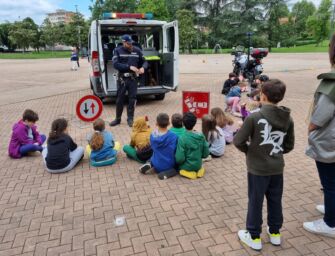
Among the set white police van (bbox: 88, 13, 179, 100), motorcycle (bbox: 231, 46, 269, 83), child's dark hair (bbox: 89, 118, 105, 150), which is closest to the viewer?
child's dark hair (bbox: 89, 118, 105, 150)

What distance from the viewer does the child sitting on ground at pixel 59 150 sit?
15.0 ft

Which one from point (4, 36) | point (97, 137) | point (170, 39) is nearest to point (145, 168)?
point (97, 137)

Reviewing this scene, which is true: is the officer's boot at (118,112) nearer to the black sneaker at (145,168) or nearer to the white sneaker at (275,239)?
the black sneaker at (145,168)

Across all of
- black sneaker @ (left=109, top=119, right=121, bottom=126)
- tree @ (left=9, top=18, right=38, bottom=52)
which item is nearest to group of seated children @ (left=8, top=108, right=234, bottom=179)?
black sneaker @ (left=109, top=119, right=121, bottom=126)

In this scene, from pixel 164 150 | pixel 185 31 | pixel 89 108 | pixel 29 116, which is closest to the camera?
pixel 164 150

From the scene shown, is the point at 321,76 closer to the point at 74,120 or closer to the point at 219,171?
the point at 219,171

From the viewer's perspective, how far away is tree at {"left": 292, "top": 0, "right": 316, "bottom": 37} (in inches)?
2667

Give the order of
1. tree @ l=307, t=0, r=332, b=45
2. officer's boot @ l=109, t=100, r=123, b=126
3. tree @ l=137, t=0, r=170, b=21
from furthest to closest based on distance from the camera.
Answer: tree @ l=307, t=0, r=332, b=45 → tree @ l=137, t=0, r=170, b=21 → officer's boot @ l=109, t=100, r=123, b=126

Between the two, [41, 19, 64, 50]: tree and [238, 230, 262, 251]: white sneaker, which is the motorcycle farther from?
[41, 19, 64, 50]: tree

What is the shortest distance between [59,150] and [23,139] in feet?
3.91

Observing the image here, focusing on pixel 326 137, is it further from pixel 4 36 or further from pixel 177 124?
pixel 4 36

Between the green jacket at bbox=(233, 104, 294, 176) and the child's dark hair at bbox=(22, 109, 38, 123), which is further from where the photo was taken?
the child's dark hair at bbox=(22, 109, 38, 123)

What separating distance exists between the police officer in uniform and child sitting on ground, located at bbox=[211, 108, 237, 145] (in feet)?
7.61

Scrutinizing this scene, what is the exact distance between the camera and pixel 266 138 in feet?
8.55
